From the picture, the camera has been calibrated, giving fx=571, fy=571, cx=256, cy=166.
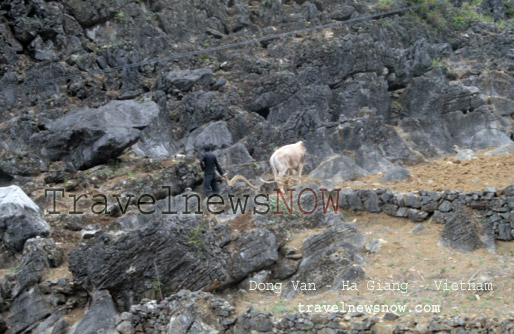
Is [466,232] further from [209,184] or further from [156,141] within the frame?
[156,141]

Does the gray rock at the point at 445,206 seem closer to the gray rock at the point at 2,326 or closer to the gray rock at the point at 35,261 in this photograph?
the gray rock at the point at 35,261

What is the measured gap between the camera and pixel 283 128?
1691 centimetres

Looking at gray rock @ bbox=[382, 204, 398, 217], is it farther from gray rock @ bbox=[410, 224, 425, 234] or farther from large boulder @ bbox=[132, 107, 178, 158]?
large boulder @ bbox=[132, 107, 178, 158]

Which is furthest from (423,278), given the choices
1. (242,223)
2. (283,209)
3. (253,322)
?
(242,223)

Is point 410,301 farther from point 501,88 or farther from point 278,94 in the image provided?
point 501,88

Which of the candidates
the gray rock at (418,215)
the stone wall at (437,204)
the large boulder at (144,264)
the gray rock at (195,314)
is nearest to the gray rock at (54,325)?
the large boulder at (144,264)

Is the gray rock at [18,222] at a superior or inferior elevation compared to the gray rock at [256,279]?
superior

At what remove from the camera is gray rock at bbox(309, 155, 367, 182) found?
583 inches

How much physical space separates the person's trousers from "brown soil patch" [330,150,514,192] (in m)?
3.20

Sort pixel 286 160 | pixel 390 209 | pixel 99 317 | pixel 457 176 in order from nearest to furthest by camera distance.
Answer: pixel 99 317, pixel 390 209, pixel 457 176, pixel 286 160

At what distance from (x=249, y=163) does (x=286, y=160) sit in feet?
6.55

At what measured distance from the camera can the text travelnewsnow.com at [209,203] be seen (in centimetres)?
1224

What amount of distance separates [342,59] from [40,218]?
39.8ft

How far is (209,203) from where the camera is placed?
12578 millimetres
